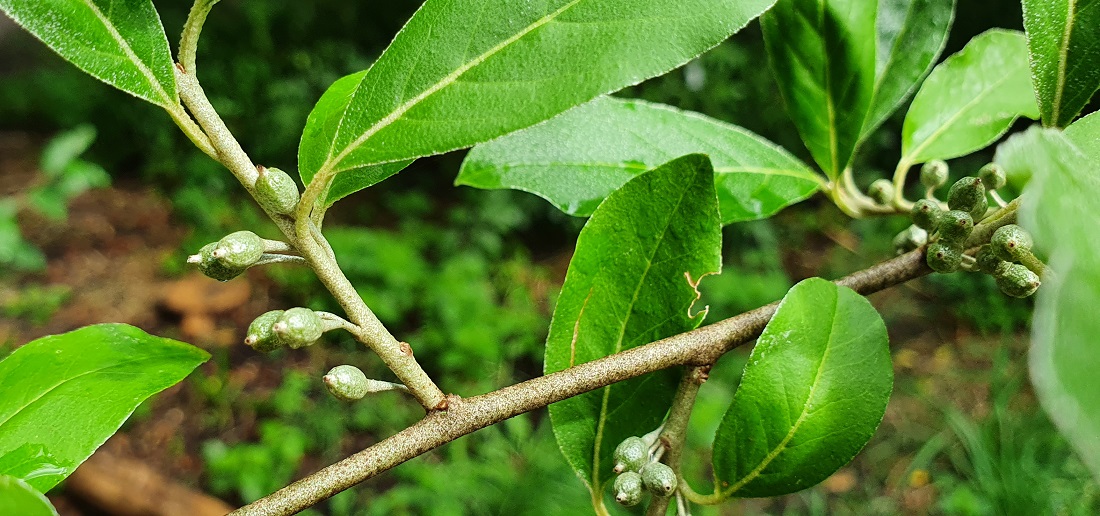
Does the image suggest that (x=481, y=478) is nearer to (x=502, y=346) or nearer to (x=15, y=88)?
(x=502, y=346)

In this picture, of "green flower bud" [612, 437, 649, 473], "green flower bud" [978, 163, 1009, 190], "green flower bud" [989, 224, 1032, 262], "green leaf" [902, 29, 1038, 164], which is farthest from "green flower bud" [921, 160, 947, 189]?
"green flower bud" [612, 437, 649, 473]

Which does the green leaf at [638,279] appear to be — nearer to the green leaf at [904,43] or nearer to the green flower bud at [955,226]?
the green flower bud at [955,226]

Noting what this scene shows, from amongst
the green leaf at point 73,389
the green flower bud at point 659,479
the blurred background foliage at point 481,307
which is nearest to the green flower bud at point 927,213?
the green flower bud at point 659,479

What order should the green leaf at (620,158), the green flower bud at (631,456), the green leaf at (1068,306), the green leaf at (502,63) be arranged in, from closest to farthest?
the green leaf at (1068,306), the green leaf at (502,63), the green flower bud at (631,456), the green leaf at (620,158)

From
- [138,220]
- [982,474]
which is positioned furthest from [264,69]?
[982,474]

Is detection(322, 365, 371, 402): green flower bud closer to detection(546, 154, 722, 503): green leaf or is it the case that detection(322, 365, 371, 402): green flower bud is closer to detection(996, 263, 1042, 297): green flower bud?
detection(546, 154, 722, 503): green leaf

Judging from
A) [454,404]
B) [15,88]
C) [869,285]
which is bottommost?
[15,88]
